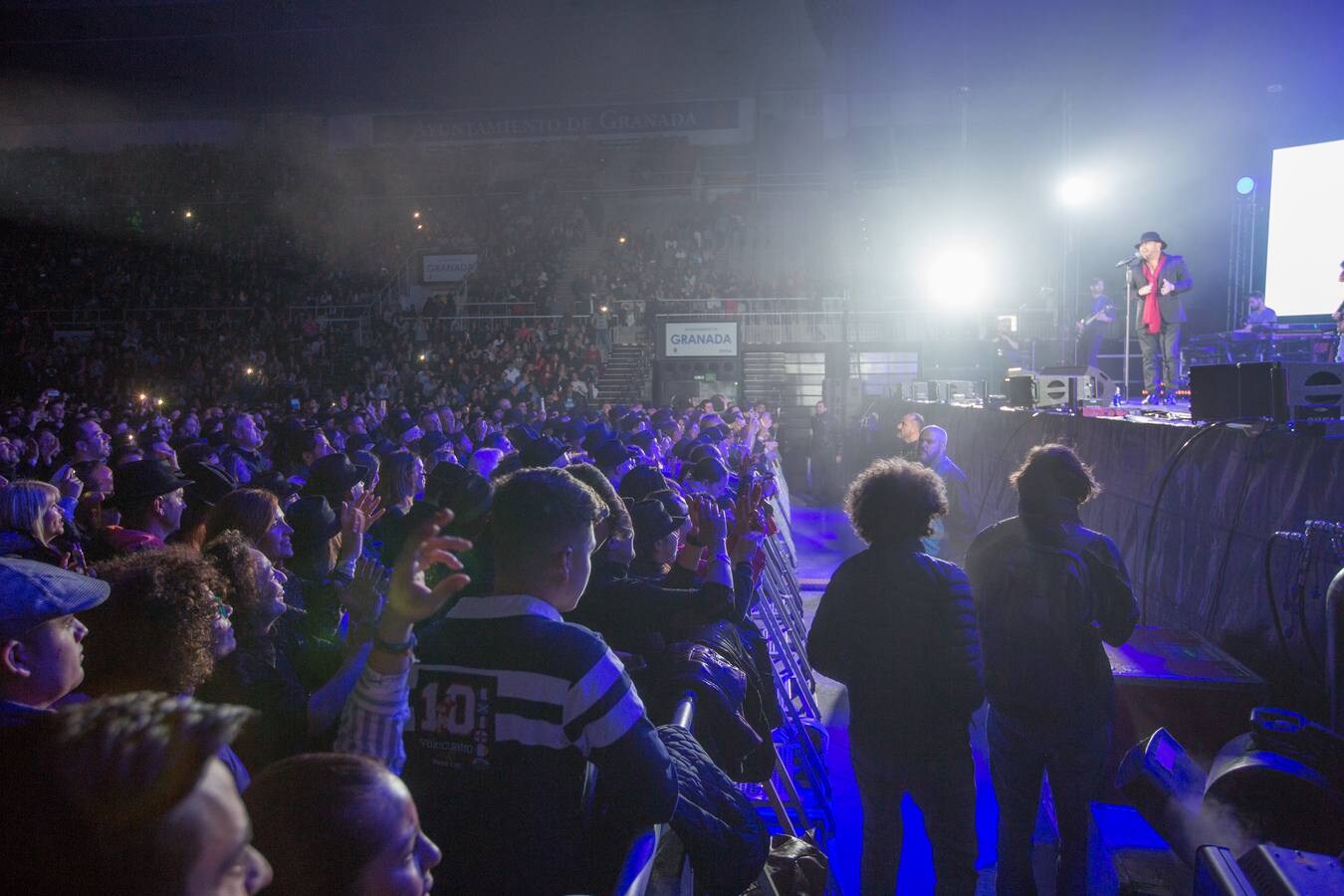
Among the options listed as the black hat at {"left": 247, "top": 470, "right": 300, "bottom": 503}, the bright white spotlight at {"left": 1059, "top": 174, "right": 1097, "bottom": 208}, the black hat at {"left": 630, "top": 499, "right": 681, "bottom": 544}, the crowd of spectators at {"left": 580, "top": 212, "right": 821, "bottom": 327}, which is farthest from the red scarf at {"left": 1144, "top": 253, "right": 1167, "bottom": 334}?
the crowd of spectators at {"left": 580, "top": 212, "right": 821, "bottom": 327}

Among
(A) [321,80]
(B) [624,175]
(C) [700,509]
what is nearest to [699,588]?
(C) [700,509]

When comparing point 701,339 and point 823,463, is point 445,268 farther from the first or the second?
point 823,463

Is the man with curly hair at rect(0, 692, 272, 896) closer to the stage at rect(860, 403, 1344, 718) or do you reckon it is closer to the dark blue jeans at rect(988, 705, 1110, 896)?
the dark blue jeans at rect(988, 705, 1110, 896)

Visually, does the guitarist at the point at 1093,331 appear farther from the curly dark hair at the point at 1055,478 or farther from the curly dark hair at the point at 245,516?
the curly dark hair at the point at 245,516

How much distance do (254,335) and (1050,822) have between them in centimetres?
2599

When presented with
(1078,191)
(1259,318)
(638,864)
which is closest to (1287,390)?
(638,864)

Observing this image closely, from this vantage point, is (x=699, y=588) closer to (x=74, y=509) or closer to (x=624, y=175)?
(x=74, y=509)

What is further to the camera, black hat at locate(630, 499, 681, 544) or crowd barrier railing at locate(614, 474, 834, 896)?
black hat at locate(630, 499, 681, 544)

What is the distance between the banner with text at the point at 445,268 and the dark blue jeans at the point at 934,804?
27694 millimetres

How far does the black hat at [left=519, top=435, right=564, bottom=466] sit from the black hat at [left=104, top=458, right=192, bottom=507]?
1.99m

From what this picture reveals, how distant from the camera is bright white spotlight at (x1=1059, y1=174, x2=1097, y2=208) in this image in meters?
16.5

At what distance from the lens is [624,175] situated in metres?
30.2

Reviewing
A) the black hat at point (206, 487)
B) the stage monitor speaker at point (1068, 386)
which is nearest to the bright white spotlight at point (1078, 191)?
the stage monitor speaker at point (1068, 386)

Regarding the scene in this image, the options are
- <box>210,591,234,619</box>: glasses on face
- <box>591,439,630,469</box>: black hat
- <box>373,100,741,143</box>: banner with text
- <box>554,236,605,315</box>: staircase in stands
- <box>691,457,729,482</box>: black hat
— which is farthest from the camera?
<box>373,100,741,143</box>: banner with text
